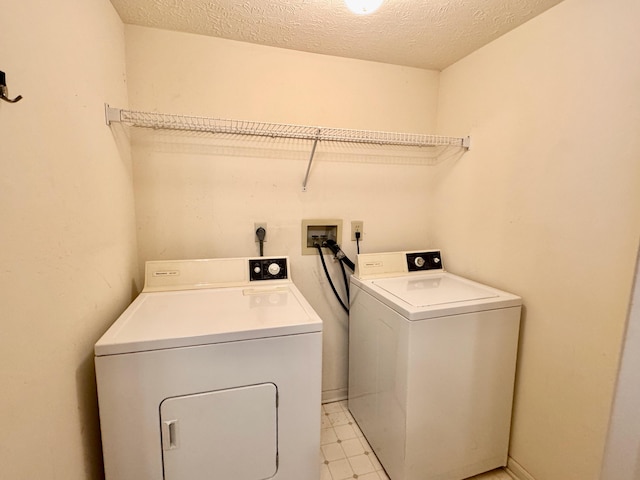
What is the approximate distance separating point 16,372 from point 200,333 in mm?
446

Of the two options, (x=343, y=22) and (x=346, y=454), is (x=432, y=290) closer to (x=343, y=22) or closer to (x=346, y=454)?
(x=346, y=454)

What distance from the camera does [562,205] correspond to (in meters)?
1.28

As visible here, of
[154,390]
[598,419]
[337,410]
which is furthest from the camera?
[337,410]

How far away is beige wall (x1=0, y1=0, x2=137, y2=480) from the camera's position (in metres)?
0.70

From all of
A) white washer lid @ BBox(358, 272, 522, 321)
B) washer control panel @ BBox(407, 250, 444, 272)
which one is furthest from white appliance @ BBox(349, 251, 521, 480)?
washer control panel @ BBox(407, 250, 444, 272)

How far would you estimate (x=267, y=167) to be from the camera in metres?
1.77

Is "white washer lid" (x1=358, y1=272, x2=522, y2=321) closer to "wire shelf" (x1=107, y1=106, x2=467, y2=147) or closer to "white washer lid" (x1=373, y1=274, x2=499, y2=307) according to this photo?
"white washer lid" (x1=373, y1=274, x2=499, y2=307)

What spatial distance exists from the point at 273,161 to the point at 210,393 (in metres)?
1.25

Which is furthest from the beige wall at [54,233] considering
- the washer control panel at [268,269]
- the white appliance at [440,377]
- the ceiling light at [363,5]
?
the white appliance at [440,377]

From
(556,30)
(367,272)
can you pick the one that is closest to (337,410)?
(367,272)

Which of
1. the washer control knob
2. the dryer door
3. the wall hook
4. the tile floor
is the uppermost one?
the wall hook

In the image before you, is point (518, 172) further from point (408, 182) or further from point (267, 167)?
point (267, 167)

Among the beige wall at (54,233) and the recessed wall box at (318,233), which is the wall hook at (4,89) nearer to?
the beige wall at (54,233)

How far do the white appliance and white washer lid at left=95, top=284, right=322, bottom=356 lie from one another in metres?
0.46
